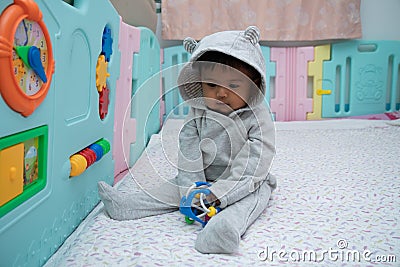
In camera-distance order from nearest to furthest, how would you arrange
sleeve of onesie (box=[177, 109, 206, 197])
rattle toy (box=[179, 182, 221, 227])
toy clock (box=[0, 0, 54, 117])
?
toy clock (box=[0, 0, 54, 117]) → rattle toy (box=[179, 182, 221, 227]) → sleeve of onesie (box=[177, 109, 206, 197])

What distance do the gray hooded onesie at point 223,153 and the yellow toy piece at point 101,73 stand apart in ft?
0.62

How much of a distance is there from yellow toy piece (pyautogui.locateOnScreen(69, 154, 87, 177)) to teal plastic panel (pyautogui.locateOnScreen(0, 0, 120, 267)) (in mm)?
14

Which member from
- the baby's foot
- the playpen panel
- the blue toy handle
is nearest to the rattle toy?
the blue toy handle

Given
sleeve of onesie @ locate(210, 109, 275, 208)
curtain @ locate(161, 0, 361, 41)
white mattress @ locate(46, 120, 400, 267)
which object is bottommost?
white mattress @ locate(46, 120, 400, 267)

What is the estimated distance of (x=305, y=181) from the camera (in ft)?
3.82

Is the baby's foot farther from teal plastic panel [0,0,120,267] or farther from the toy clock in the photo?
the toy clock

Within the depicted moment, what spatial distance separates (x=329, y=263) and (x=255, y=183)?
25cm

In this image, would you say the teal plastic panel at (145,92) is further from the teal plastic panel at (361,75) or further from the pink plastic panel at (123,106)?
the teal plastic panel at (361,75)

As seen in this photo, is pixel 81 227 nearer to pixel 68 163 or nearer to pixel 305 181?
pixel 68 163

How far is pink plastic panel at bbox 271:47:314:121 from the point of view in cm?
226

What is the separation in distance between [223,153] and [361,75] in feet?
5.28

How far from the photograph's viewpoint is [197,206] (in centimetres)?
84

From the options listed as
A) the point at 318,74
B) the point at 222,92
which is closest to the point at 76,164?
the point at 222,92

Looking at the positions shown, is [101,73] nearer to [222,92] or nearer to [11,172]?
[222,92]
